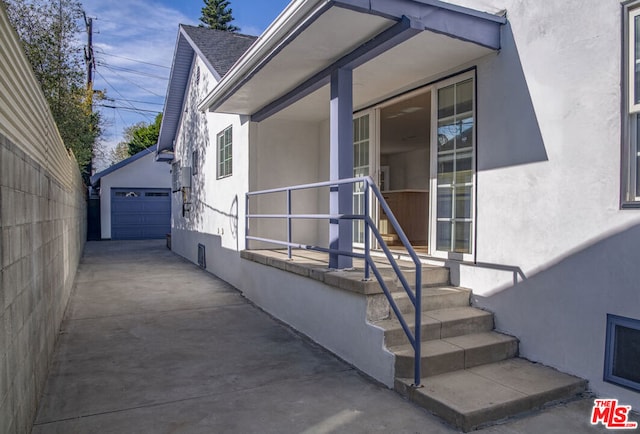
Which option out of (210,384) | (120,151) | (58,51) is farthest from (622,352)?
(120,151)

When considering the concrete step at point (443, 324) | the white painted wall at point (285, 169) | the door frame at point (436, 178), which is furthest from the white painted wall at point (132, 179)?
the concrete step at point (443, 324)

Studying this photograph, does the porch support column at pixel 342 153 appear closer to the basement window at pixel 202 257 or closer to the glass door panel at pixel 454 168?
the glass door panel at pixel 454 168

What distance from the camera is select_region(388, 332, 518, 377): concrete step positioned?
11.0 feet

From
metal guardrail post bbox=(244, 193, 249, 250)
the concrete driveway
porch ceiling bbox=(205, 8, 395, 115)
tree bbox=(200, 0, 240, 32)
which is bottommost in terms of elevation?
the concrete driveway

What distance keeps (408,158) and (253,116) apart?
5444 millimetres

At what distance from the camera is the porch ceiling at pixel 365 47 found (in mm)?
3602

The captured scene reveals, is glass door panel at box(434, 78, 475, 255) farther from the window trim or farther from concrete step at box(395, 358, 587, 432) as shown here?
the window trim

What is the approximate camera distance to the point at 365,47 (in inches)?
161

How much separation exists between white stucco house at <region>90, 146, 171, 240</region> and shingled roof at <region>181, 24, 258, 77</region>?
9.55 metres

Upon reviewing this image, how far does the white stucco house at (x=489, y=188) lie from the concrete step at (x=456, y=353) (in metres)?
0.02

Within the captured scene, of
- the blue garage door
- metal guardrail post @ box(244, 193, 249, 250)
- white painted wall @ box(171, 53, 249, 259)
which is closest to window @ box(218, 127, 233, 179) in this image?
white painted wall @ box(171, 53, 249, 259)

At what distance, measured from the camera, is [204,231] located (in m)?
10.1

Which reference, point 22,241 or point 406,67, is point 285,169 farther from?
point 22,241

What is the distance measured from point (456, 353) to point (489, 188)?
1561mm
